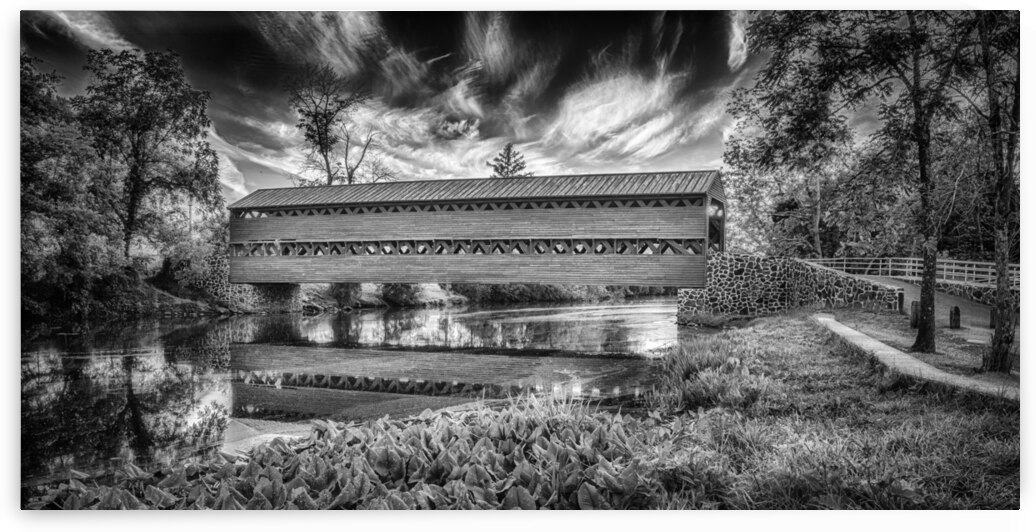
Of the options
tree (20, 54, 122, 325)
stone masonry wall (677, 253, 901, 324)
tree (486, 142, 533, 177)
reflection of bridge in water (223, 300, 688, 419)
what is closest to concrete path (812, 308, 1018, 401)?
reflection of bridge in water (223, 300, 688, 419)

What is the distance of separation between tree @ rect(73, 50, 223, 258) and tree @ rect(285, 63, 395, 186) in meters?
0.89

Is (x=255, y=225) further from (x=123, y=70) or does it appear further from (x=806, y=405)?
(x=806, y=405)

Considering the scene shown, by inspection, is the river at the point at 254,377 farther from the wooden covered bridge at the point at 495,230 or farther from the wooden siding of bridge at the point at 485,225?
the wooden siding of bridge at the point at 485,225

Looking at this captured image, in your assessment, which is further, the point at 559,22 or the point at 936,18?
the point at 559,22

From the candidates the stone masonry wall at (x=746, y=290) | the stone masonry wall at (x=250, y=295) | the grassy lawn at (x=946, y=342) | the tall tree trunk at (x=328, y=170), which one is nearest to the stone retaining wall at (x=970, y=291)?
Result: the grassy lawn at (x=946, y=342)

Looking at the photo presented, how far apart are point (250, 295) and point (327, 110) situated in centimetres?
897

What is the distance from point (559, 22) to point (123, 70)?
384 cm

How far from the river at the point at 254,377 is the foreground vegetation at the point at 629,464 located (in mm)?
474

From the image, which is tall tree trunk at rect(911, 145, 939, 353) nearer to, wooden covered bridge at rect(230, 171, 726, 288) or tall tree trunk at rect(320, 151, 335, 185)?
wooden covered bridge at rect(230, 171, 726, 288)

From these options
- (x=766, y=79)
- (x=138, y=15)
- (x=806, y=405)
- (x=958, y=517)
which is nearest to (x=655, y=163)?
(x=766, y=79)

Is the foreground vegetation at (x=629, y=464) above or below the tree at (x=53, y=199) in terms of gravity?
below

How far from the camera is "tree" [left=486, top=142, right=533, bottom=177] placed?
587cm

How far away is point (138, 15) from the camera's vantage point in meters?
4.71

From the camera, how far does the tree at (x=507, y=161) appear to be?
587 centimetres
